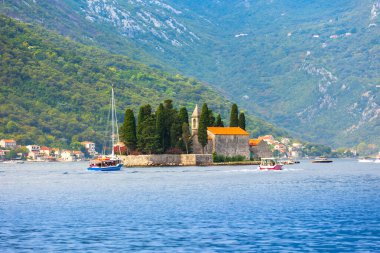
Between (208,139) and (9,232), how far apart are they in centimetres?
12923

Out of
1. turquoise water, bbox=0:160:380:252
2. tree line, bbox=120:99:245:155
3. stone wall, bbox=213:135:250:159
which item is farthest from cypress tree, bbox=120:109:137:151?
turquoise water, bbox=0:160:380:252

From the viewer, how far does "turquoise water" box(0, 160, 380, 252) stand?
57.4 metres

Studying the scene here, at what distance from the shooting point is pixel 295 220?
6906cm

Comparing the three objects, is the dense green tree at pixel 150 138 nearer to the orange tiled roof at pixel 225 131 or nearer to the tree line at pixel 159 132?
the tree line at pixel 159 132

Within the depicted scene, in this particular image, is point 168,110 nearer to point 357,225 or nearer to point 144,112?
point 144,112

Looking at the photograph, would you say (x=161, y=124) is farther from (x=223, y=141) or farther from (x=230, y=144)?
(x=230, y=144)

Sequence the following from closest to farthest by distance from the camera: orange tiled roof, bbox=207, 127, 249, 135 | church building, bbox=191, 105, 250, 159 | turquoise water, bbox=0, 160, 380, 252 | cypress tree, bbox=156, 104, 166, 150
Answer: turquoise water, bbox=0, 160, 380, 252, cypress tree, bbox=156, 104, 166, 150, church building, bbox=191, 105, 250, 159, orange tiled roof, bbox=207, 127, 249, 135

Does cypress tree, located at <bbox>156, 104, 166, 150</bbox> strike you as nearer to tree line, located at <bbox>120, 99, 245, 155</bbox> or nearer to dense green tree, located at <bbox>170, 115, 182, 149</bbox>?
tree line, located at <bbox>120, 99, 245, 155</bbox>

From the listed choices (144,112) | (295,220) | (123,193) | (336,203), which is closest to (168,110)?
(144,112)

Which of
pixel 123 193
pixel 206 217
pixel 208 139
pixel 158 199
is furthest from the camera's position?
pixel 208 139

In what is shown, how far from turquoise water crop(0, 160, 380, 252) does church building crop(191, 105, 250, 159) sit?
7906cm

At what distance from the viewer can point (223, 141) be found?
19300 cm

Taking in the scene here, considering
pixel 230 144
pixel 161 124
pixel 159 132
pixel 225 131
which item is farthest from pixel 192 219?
pixel 230 144

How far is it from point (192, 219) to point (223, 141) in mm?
122612
